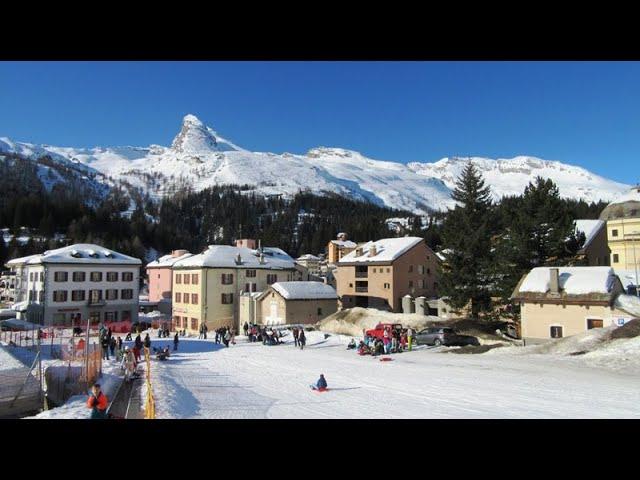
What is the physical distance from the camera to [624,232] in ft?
191

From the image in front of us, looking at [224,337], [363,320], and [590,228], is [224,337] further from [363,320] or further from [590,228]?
[590,228]

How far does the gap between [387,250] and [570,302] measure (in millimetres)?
31334

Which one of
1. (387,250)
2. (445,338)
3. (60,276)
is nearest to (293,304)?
(387,250)

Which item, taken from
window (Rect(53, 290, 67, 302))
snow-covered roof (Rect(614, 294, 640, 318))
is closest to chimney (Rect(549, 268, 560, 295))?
snow-covered roof (Rect(614, 294, 640, 318))

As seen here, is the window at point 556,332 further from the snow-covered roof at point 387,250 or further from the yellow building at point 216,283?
the yellow building at point 216,283

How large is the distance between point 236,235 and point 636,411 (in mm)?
188267

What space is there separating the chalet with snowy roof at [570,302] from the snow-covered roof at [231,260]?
1457 inches

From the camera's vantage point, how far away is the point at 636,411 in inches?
579

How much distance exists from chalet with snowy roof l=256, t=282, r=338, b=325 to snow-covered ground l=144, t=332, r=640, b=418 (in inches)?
844

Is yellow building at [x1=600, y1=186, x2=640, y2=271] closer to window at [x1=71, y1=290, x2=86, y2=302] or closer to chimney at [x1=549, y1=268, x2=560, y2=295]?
chimney at [x1=549, y1=268, x2=560, y2=295]

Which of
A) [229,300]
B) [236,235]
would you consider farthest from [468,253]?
[236,235]
